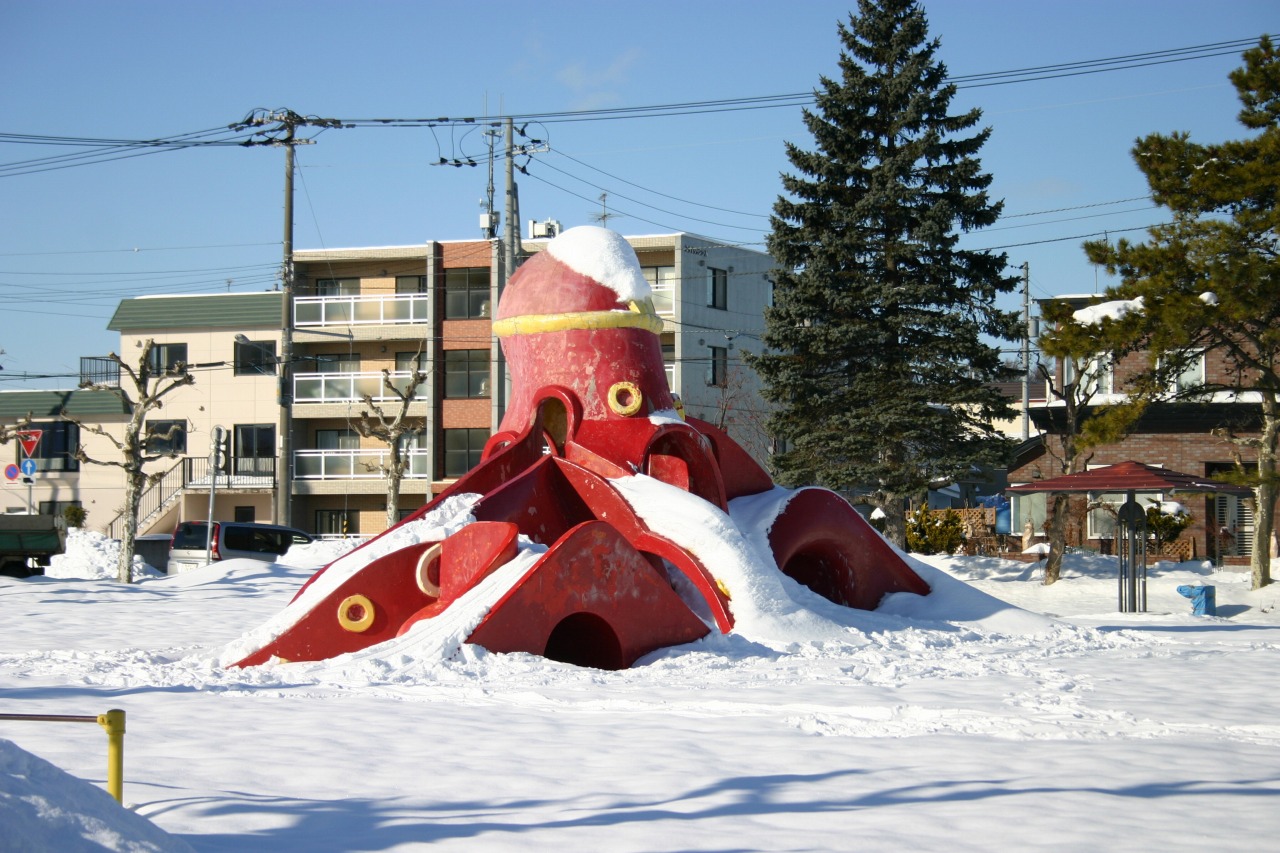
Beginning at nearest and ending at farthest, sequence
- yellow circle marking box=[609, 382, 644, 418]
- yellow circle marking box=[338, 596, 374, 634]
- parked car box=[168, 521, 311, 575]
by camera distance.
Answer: yellow circle marking box=[338, 596, 374, 634] < yellow circle marking box=[609, 382, 644, 418] < parked car box=[168, 521, 311, 575]

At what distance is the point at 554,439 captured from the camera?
49.6ft

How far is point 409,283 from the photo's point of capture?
40844 mm

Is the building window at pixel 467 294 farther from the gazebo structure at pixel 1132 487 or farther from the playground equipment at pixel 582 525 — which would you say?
the playground equipment at pixel 582 525

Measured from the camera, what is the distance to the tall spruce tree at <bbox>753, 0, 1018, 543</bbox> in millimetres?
25500

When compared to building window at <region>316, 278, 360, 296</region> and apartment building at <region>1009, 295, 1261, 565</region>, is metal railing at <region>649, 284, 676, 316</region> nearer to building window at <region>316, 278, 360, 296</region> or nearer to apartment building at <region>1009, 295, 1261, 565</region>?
building window at <region>316, 278, 360, 296</region>

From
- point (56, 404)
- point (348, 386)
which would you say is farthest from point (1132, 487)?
point (56, 404)

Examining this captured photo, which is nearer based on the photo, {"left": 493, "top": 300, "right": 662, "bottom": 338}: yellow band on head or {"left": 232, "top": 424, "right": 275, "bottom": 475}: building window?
{"left": 493, "top": 300, "right": 662, "bottom": 338}: yellow band on head

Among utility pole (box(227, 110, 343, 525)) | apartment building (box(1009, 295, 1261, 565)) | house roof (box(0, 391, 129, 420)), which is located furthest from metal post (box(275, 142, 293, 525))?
house roof (box(0, 391, 129, 420))

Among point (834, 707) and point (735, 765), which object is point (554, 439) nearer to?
point (834, 707)

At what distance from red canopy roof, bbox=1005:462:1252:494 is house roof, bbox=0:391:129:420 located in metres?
33.7

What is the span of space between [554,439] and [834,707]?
6.25 metres

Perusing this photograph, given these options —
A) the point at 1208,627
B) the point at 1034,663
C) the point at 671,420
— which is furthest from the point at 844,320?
the point at 1034,663

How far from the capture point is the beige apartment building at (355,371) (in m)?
38.7

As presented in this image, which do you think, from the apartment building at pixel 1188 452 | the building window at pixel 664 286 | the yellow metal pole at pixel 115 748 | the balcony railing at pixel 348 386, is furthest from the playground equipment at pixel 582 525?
the balcony railing at pixel 348 386
